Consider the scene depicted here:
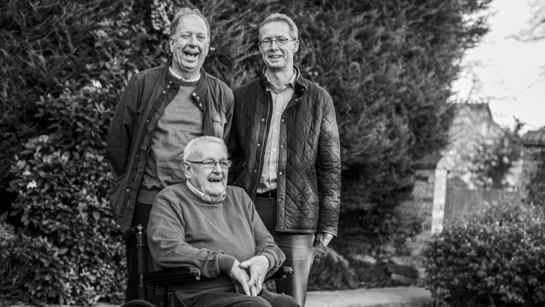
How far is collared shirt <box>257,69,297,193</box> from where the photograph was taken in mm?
3939

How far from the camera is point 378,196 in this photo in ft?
28.4

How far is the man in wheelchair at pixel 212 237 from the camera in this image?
10.8 feet

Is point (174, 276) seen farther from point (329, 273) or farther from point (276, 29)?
point (329, 273)

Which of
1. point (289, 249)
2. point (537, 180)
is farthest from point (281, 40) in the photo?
point (537, 180)

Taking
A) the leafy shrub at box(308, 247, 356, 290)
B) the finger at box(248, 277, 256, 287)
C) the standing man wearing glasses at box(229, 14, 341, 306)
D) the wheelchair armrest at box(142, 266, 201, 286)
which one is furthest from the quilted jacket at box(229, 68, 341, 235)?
the leafy shrub at box(308, 247, 356, 290)

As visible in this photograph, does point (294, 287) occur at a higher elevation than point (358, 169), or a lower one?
lower

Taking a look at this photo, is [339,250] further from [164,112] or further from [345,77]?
[164,112]

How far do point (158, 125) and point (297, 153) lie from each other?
74 centimetres

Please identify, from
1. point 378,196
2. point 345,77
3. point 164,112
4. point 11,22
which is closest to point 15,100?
point 11,22

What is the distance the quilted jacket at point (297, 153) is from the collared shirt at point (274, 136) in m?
0.03

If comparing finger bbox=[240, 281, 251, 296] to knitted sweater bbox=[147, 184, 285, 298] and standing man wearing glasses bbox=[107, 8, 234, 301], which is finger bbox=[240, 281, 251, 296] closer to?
knitted sweater bbox=[147, 184, 285, 298]

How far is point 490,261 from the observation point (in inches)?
266

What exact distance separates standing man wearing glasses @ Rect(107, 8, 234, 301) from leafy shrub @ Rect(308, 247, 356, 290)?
398 centimetres

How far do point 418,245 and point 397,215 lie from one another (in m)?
0.44
